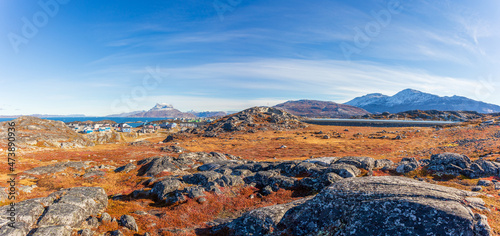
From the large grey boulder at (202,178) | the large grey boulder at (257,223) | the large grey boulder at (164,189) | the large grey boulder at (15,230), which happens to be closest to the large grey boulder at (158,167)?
the large grey boulder at (202,178)

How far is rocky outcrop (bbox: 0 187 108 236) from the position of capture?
40.4 ft

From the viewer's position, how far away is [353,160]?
2969 cm

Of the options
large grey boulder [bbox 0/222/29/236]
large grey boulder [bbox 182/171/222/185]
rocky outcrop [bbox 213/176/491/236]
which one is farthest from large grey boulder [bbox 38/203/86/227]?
large grey boulder [bbox 182/171/222/185]

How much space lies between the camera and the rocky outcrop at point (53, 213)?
1230 centimetres

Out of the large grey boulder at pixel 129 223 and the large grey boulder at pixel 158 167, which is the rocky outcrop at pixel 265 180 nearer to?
the large grey boulder at pixel 129 223

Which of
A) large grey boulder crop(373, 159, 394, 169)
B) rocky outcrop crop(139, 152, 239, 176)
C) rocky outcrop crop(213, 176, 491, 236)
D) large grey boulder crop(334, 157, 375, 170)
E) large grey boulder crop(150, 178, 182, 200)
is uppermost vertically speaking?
rocky outcrop crop(213, 176, 491, 236)

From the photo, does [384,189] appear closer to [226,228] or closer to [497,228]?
[497,228]

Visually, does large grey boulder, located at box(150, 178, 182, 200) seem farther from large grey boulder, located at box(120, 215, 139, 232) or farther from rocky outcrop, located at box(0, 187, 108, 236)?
large grey boulder, located at box(120, 215, 139, 232)

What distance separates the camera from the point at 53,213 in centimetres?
1423

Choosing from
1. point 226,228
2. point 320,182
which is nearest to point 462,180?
point 320,182

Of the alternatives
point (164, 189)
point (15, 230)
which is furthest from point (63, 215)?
point (164, 189)

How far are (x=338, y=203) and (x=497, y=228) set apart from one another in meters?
6.35

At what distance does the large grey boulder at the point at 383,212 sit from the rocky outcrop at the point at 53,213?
14415mm

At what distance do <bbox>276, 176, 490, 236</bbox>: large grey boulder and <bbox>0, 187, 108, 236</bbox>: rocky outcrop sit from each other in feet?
47.3
